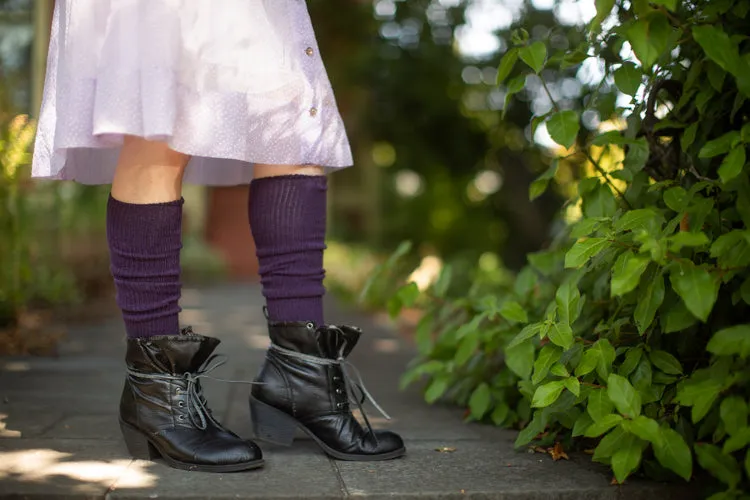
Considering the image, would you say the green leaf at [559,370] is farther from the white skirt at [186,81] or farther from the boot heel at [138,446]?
the boot heel at [138,446]

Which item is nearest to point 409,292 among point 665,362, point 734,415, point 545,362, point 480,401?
point 480,401

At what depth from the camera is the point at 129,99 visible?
1500 mm

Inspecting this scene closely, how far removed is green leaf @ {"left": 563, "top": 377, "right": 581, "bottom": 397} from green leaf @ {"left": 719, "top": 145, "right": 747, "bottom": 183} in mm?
417

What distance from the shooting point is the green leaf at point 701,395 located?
1292 millimetres

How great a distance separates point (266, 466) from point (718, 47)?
110cm

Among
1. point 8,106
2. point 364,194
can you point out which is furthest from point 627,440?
point 364,194

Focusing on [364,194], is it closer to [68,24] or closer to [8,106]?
[8,106]

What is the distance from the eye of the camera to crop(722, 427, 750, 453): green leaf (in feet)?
4.09

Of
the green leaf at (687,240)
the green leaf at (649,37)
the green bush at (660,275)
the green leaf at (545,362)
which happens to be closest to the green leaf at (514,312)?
the green bush at (660,275)

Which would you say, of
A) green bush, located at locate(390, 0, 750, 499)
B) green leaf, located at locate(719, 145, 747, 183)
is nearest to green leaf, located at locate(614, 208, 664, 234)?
green bush, located at locate(390, 0, 750, 499)

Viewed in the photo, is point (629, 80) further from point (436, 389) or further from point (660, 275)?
point (436, 389)

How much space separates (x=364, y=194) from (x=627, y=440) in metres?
11.1

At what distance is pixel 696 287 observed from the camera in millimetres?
1250

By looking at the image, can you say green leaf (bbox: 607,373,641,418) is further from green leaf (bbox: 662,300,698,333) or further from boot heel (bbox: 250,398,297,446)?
boot heel (bbox: 250,398,297,446)
